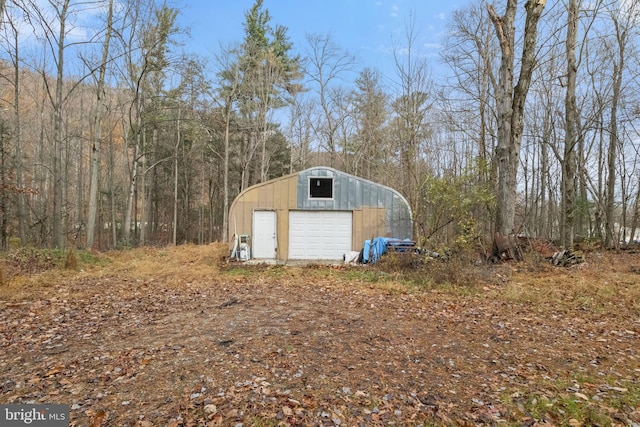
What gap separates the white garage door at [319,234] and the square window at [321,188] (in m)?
0.58

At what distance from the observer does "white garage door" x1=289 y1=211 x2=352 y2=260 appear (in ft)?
39.7

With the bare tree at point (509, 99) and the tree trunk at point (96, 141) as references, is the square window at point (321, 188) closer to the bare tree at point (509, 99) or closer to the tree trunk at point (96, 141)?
the bare tree at point (509, 99)

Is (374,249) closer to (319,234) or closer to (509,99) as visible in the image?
(319,234)

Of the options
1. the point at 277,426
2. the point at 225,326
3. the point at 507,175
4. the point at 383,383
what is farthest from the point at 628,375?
the point at 507,175

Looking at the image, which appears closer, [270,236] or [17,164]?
[270,236]

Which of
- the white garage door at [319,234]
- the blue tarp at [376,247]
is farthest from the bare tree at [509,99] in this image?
the white garage door at [319,234]

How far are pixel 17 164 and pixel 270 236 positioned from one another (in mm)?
12225

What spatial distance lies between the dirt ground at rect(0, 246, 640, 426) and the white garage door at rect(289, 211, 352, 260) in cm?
453

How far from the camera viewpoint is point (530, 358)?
3838 millimetres

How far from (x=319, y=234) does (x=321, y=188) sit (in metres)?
1.65

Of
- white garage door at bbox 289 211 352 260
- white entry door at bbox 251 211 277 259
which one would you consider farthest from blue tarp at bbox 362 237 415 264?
white entry door at bbox 251 211 277 259

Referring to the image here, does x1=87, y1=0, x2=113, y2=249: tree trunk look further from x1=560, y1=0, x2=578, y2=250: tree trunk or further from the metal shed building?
x1=560, y1=0, x2=578, y2=250: tree trunk

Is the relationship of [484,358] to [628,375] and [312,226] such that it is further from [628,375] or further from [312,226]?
[312,226]

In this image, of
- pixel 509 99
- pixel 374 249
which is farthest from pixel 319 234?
pixel 509 99
